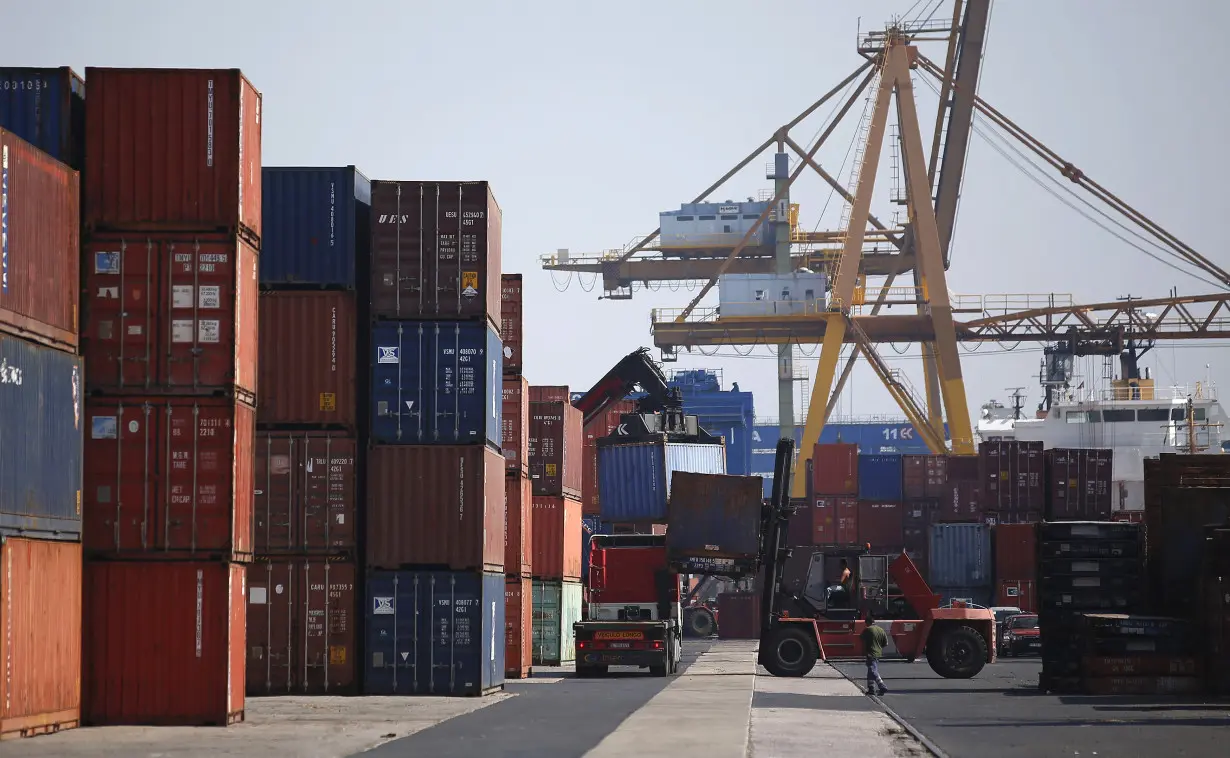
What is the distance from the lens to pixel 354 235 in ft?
95.0

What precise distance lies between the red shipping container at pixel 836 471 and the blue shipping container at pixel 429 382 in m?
41.8

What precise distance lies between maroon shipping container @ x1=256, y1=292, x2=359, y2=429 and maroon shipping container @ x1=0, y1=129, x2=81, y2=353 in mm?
6109

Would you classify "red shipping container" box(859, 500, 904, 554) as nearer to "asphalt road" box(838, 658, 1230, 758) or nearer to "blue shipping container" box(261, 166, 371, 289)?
"asphalt road" box(838, 658, 1230, 758)

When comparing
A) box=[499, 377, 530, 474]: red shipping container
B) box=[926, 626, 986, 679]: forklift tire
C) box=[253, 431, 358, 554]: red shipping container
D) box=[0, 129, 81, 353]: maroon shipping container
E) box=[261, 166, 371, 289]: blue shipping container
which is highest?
box=[261, 166, 371, 289]: blue shipping container

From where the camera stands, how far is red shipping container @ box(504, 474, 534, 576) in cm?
3500

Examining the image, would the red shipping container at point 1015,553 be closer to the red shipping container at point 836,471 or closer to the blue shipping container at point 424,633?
the red shipping container at point 836,471

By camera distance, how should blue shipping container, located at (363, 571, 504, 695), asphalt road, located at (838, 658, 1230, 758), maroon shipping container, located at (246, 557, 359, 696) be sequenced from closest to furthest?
asphalt road, located at (838, 658, 1230, 758) → maroon shipping container, located at (246, 557, 359, 696) → blue shipping container, located at (363, 571, 504, 695)

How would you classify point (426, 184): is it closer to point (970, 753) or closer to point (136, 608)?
point (136, 608)

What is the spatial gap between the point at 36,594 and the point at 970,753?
11.1m

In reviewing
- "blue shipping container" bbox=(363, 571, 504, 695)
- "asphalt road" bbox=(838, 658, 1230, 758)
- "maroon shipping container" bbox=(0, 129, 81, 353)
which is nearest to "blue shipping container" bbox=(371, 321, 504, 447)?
"blue shipping container" bbox=(363, 571, 504, 695)

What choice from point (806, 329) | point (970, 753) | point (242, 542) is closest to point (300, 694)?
point (242, 542)

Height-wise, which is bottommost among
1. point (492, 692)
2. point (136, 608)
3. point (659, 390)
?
point (492, 692)

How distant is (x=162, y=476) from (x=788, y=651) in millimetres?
16988

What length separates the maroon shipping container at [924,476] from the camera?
219 feet
